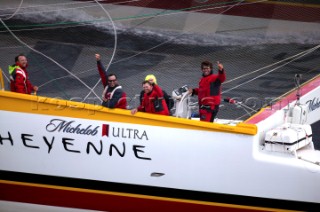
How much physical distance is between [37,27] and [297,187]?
123 inches

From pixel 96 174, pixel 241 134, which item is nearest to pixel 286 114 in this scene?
pixel 241 134

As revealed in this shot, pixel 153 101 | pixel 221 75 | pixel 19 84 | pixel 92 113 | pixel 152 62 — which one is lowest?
pixel 92 113

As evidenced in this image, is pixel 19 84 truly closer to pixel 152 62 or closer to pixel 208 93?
pixel 208 93

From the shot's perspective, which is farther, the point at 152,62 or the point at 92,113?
the point at 152,62

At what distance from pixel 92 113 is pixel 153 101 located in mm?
513

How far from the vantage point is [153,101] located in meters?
11.1

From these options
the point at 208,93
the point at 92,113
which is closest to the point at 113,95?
the point at 92,113

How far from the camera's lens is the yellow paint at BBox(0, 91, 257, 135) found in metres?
10.8

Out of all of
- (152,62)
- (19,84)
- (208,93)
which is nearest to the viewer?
(208,93)

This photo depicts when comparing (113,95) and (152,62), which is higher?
(152,62)

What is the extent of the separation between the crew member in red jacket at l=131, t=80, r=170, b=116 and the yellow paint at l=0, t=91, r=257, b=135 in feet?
0.67

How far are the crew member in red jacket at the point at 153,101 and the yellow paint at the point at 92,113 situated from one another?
0.20 metres

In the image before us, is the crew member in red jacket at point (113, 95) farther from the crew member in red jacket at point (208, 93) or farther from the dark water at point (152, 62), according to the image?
the dark water at point (152, 62)

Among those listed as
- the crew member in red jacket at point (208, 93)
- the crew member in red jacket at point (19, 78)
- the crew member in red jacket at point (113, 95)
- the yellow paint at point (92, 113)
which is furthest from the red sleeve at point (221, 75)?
the crew member in red jacket at point (19, 78)
